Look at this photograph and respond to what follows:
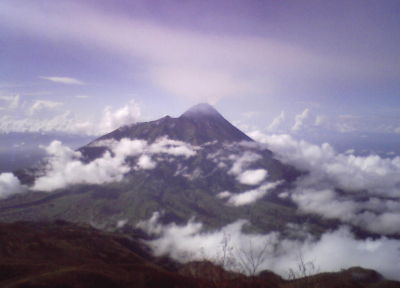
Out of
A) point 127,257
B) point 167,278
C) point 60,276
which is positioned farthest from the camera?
point 127,257

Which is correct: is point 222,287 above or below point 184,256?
above

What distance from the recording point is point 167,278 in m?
60.3

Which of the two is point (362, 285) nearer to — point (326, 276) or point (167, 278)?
point (326, 276)

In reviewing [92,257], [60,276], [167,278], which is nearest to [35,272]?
[60,276]

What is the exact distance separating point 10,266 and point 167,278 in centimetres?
3829

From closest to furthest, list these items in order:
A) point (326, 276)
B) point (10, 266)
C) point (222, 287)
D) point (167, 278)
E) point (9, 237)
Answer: point (222, 287) → point (10, 266) → point (167, 278) → point (9, 237) → point (326, 276)

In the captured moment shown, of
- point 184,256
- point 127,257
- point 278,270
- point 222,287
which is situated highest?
point 222,287

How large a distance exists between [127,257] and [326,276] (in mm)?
104282

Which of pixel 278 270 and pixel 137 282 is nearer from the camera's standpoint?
pixel 137 282

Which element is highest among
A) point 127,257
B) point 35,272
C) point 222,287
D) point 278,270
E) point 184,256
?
point 222,287

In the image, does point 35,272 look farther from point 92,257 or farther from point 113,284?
point 92,257

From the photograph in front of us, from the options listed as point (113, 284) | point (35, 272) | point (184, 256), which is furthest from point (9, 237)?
point (184, 256)

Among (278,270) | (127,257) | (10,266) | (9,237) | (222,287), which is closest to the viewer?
(222,287)

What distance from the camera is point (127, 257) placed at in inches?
4316
